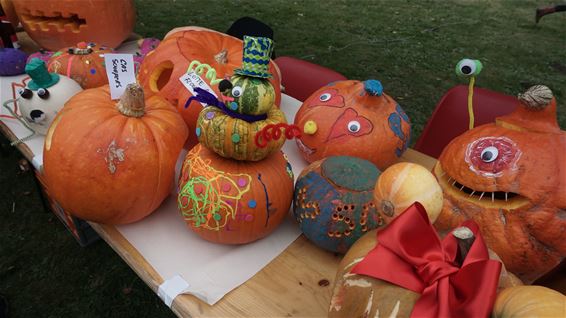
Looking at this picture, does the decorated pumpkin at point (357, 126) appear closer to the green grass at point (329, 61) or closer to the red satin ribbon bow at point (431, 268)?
the red satin ribbon bow at point (431, 268)

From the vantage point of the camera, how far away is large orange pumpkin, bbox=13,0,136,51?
6.84ft

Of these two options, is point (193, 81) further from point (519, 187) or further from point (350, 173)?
point (519, 187)

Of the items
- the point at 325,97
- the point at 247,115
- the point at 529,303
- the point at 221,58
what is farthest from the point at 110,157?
the point at 529,303

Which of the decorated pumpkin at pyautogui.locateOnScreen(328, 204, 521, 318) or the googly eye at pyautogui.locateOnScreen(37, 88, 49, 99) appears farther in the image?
the googly eye at pyautogui.locateOnScreen(37, 88, 49, 99)

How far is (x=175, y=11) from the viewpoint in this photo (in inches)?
200

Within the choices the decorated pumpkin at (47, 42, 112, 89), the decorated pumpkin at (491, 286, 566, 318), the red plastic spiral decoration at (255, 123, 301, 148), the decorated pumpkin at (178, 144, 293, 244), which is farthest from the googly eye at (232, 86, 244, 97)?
the decorated pumpkin at (47, 42, 112, 89)

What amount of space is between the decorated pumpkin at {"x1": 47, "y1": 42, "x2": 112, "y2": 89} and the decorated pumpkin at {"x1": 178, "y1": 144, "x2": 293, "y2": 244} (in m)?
0.88

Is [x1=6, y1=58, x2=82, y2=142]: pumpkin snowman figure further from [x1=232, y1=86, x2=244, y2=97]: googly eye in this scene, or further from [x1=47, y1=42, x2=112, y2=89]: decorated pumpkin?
[x1=232, y1=86, x2=244, y2=97]: googly eye

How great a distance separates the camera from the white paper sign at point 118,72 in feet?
4.19

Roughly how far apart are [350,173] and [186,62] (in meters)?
0.77

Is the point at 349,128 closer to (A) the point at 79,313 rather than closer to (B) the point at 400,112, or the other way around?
(B) the point at 400,112

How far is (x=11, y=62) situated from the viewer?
2.00 metres

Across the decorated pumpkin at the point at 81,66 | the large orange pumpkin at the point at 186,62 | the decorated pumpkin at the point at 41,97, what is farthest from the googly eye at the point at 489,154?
the decorated pumpkin at the point at 81,66

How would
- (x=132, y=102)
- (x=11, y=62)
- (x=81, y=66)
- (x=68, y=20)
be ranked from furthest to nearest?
(x=68, y=20), (x=11, y=62), (x=81, y=66), (x=132, y=102)
